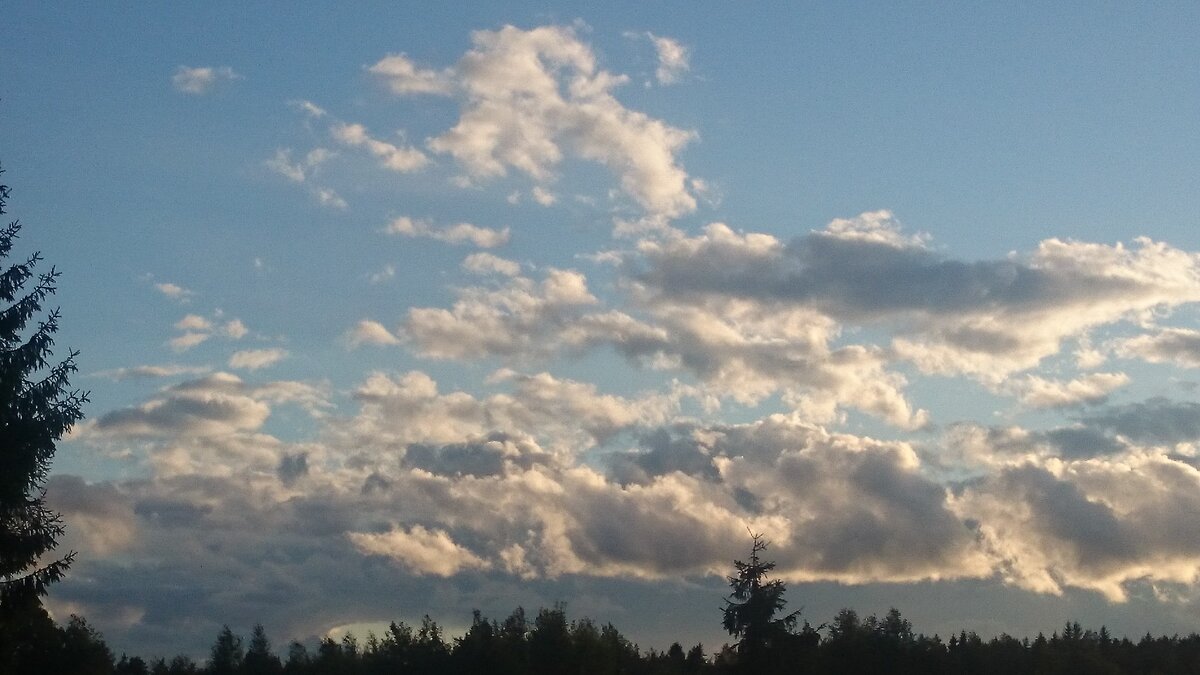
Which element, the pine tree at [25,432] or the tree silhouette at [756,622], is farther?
the tree silhouette at [756,622]

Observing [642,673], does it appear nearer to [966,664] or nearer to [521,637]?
[521,637]

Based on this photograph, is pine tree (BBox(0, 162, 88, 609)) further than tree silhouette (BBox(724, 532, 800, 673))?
No

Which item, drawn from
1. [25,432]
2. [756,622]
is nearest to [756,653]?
[756,622]

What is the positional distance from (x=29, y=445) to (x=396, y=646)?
11703 cm

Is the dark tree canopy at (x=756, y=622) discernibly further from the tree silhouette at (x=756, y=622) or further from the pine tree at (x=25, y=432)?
the pine tree at (x=25, y=432)

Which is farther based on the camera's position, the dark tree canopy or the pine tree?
the dark tree canopy

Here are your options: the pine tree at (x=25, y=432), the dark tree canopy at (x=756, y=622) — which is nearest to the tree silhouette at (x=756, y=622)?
the dark tree canopy at (x=756, y=622)

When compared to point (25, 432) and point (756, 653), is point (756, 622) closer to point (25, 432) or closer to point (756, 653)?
point (756, 653)

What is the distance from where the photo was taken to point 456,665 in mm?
137875

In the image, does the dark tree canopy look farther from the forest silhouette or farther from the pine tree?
the pine tree

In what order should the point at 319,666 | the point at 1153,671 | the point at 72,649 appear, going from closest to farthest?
1. the point at 72,649
2. the point at 1153,671
3. the point at 319,666

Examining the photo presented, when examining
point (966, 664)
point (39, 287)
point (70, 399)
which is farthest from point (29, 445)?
point (966, 664)

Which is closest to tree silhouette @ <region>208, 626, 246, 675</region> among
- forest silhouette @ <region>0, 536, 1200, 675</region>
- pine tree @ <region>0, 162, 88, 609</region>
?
forest silhouette @ <region>0, 536, 1200, 675</region>

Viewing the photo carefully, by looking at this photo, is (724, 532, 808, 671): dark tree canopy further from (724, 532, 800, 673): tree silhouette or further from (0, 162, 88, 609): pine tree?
(0, 162, 88, 609): pine tree
